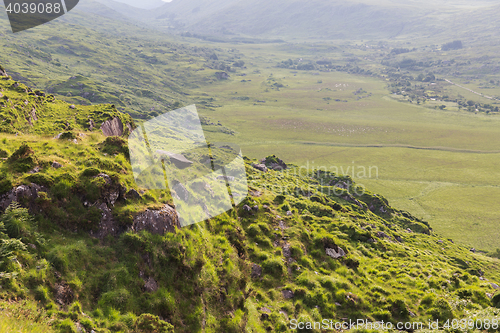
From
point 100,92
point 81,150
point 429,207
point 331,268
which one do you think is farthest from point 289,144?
point 81,150

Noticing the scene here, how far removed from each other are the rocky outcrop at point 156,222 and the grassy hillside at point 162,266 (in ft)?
0.94

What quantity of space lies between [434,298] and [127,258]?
1053 inches

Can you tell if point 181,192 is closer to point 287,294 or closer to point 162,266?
point 162,266

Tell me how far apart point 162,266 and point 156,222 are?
2.72 metres

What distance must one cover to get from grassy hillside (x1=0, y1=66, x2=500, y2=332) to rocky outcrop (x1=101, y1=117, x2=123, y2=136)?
18.2 metres

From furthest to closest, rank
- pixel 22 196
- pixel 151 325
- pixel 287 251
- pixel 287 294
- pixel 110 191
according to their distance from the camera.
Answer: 1. pixel 287 251
2. pixel 287 294
3. pixel 110 191
4. pixel 22 196
5. pixel 151 325

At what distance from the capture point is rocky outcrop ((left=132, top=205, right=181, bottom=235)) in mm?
16422

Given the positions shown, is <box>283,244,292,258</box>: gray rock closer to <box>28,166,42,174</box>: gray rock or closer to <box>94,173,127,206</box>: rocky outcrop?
<box>94,173,127,206</box>: rocky outcrop

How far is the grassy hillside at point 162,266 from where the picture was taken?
12289 mm

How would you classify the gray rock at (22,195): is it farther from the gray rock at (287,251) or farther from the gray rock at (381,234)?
the gray rock at (381,234)

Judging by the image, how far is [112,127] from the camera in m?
41.3

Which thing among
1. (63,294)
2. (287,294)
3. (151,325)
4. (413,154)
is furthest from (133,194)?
(413,154)

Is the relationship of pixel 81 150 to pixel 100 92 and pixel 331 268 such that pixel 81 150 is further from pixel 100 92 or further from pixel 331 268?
pixel 100 92

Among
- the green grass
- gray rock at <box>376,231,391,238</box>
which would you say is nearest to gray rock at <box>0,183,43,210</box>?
the green grass
